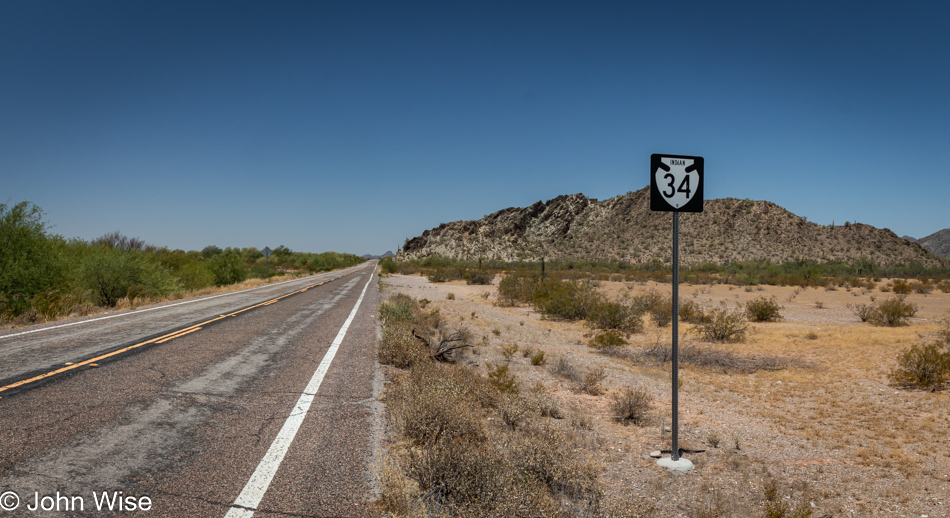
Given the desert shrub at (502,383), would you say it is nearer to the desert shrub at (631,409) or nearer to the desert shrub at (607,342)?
the desert shrub at (631,409)

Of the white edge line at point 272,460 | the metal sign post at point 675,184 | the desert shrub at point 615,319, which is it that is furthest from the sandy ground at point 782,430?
the white edge line at point 272,460

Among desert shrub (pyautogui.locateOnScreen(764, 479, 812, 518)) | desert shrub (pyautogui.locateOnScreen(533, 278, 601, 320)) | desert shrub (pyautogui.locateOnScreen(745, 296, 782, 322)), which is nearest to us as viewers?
desert shrub (pyautogui.locateOnScreen(764, 479, 812, 518))

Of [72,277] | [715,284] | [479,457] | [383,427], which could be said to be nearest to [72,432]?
[383,427]

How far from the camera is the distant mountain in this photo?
381 feet

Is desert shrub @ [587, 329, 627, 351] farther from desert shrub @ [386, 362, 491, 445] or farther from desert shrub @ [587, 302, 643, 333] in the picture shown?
desert shrub @ [386, 362, 491, 445]

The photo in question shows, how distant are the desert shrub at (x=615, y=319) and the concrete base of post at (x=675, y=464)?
12.2 m

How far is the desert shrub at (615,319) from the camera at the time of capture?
17.8 m

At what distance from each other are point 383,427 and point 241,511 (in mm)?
2122

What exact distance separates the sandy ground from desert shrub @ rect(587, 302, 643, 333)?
2.68m

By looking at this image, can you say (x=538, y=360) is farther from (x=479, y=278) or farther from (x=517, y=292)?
(x=479, y=278)

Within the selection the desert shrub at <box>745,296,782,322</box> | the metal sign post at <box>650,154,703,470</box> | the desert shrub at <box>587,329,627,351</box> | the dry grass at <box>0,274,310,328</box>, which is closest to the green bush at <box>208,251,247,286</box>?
the dry grass at <box>0,274,310,328</box>

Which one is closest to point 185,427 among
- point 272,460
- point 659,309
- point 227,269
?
point 272,460

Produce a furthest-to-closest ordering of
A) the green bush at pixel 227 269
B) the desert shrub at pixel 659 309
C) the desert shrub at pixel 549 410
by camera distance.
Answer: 1. the green bush at pixel 227 269
2. the desert shrub at pixel 659 309
3. the desert shrub at pixel 549 410

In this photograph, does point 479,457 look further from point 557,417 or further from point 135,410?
point 135,410
